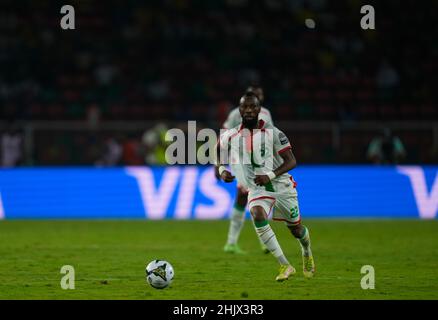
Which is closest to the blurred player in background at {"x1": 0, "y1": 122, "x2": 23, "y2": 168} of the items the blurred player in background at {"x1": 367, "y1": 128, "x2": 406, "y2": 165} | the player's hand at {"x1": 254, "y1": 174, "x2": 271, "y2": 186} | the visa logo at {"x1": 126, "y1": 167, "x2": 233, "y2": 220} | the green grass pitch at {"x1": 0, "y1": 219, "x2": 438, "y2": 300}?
the green grass pitch at {"x1": 0, "y1": 219, "x2": 438, "y2": 300}

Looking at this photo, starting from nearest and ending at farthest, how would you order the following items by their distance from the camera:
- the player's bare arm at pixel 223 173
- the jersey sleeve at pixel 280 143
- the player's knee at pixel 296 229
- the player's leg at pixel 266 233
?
the player's leg at pixel 266 233, the jersey sleeve at pixel 280 143, the player's knee at pixel 296 229, the player's bare arm at pixel 223 173

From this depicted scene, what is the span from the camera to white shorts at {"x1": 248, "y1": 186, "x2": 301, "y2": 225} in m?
11.5

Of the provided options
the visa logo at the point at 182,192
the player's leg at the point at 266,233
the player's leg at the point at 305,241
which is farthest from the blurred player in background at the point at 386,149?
the player's leg at the point at 266,233

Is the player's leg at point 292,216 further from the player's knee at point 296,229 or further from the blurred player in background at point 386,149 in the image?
the blurred player in background at point 386,149

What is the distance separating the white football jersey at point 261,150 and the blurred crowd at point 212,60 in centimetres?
1455

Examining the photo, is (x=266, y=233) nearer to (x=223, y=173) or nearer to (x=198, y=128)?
(x=223, y=173)

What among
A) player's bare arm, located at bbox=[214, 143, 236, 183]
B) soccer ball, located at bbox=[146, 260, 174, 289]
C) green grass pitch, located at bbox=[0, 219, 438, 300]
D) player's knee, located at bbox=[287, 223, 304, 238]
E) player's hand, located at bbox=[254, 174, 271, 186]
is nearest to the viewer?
green grass pitch, located at bbox=[0, 219, 438, 300]

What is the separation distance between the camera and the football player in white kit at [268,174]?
11383 mm

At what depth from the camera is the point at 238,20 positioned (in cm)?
3038

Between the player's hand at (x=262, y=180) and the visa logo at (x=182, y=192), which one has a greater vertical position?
the player's hand at (x=262, y=180)

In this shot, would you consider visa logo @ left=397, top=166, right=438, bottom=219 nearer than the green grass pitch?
No

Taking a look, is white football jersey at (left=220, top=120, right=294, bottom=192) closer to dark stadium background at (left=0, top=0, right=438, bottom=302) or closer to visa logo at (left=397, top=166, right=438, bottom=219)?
dark stadium background at (left=0, top=0, right=438, bottom=302)

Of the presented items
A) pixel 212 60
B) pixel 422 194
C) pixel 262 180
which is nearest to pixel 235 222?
pixel 262 180

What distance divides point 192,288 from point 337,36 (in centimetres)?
2042
